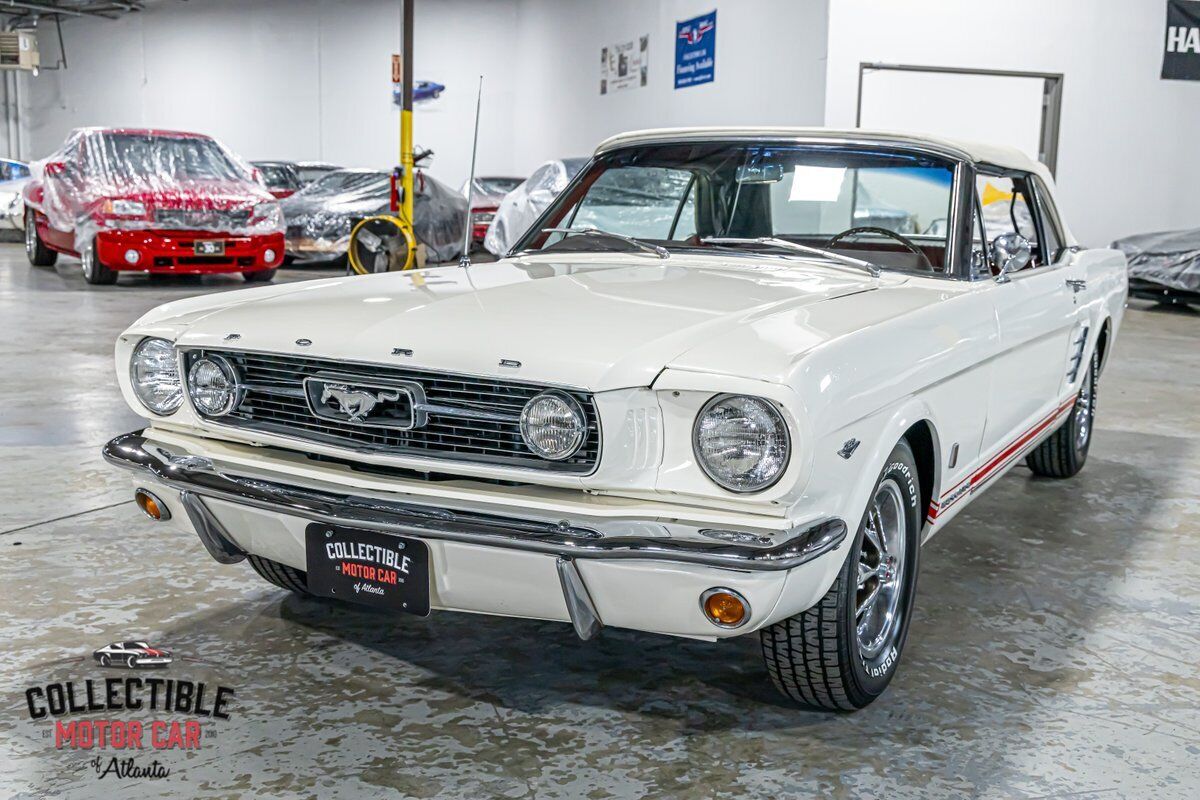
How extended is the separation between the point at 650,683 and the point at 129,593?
4.97ft

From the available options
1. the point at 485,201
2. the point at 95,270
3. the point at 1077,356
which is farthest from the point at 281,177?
the point at 1077,356

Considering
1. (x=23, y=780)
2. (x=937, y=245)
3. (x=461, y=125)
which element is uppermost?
(x=461, y=125)

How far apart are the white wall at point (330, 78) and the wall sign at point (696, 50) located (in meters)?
3.15

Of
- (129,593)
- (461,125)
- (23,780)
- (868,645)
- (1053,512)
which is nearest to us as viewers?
(23,780)

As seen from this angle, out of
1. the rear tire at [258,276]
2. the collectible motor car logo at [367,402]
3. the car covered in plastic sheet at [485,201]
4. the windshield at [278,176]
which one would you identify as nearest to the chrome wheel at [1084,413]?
the collectible motor car logo at [367,402]

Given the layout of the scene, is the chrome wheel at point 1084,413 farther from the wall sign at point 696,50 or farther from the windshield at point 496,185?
the windshield at point 496,185

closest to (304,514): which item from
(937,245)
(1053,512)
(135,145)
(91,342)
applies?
(937,245)

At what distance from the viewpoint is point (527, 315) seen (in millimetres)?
2479

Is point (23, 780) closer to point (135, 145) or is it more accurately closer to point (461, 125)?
point (135, 145)

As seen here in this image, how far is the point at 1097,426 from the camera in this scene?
5836 mm

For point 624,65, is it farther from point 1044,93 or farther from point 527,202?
point 1044,93

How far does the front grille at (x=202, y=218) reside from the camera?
10.8 meters

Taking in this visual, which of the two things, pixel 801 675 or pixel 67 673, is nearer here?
pixel 801 675

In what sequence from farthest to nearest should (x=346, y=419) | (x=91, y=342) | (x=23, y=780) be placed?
(x=91, y=342) → (x=346, y=419) → (x=23, y=780)
